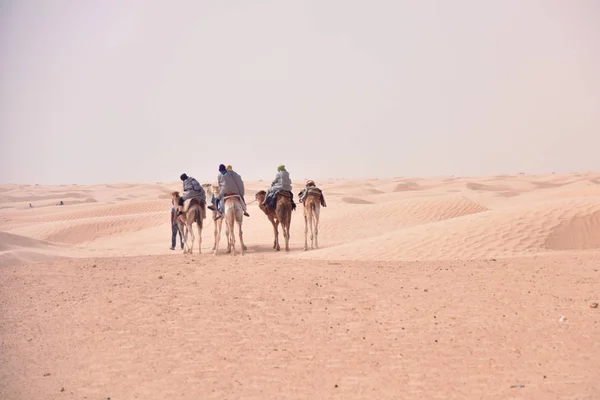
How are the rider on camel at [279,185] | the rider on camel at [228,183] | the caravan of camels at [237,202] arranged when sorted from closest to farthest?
1. the rider on camel at [228,183]
2. the caravan of camels at [237,202]
3. the rider on camel at [279,185]

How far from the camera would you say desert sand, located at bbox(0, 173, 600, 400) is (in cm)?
614

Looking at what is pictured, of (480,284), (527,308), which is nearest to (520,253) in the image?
(480,284)

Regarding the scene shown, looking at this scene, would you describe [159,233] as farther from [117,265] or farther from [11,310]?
[11,310]

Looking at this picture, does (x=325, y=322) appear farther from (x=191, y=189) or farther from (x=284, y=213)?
(x=191, y=189)

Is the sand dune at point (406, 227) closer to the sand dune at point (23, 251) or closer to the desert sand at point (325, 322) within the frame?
the desert sand at point (325, 322)

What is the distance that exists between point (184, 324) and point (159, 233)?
2084 centimetres

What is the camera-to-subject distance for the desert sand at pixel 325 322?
6137 mm

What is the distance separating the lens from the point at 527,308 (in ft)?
28.1

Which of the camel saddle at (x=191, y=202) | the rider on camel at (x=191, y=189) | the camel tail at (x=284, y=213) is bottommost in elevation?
the camel tail at (x=284, y=213)

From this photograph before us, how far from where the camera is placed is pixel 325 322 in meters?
8.06

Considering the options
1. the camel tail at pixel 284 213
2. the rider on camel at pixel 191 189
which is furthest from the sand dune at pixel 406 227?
the rider on camel at pixel 191 189

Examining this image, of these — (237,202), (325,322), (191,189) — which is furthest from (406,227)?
(325,322)

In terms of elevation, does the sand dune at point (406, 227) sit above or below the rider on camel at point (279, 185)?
below

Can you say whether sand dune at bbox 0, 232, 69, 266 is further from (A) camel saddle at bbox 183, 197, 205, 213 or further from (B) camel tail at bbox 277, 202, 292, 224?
(B) camel tail at bbox 277, 202, 292, 224
